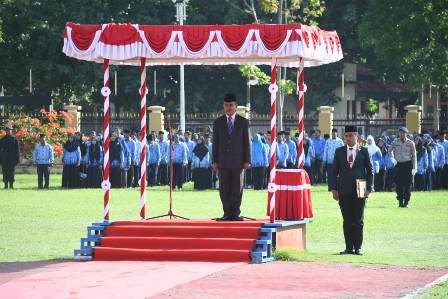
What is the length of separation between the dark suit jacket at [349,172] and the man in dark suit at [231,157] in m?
1.44

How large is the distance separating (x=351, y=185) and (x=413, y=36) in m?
36.5

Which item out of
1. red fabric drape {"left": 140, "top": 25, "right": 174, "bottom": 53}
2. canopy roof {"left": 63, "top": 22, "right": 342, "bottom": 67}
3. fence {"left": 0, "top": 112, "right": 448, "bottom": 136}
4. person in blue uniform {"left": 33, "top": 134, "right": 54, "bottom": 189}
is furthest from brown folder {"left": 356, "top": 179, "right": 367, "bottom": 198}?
fence {"left": 0, "top": 112, "right": 448, "bottom": 136}

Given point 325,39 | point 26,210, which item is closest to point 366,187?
point 325,39

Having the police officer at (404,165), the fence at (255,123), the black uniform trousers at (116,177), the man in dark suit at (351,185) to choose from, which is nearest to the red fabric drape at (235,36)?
the man in dark suit at (351,185)

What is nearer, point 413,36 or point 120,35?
point 120,35

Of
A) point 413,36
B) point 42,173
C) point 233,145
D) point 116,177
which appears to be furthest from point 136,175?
point 233,145

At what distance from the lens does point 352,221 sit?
20594mm

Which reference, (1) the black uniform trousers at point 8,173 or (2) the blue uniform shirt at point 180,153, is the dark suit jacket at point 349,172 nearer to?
(1) the black uniform trousers at point 8,173

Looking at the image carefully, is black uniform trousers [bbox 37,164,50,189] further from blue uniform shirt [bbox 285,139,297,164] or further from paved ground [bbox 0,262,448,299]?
paved ground [bbox 0,262,448,299]

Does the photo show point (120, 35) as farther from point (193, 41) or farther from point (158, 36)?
point (193, 41)

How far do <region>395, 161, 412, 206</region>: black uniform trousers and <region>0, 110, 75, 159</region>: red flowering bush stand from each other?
824 inches

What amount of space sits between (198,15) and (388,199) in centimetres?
3113

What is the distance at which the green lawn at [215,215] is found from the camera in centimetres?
2048

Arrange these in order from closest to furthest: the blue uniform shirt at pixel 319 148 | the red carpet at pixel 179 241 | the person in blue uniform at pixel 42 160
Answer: the red carpet at pixel 179 241, the person in blue uniform at pixel 42 160, the blue uniform shirt at pixel 319 148
